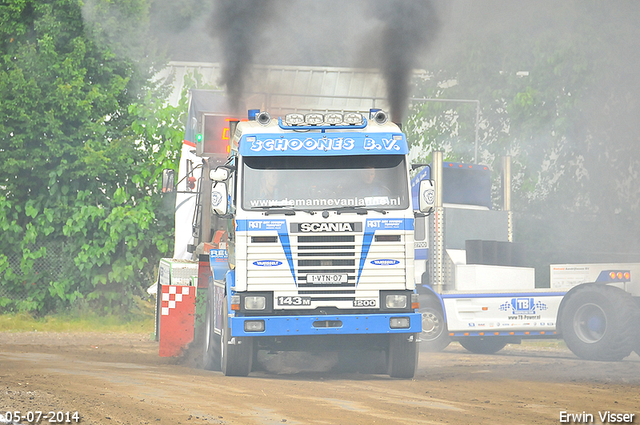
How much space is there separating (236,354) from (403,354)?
2011 millimetres

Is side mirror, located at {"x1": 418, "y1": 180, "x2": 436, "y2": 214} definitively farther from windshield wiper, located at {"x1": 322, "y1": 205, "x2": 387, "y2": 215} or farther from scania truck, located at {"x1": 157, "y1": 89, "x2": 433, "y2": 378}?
windshield wiper, located at {"x1": 322, "y1": 205, "x2": 387, "y2": 215}

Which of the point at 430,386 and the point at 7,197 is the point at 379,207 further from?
the point at 7,197

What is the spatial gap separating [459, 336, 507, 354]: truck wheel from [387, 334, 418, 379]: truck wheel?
240 inches

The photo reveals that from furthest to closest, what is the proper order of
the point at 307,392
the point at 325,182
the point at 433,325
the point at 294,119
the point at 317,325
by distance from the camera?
the point at 433,325 → the point at 294,119 → the point at 325,182 → the point at 317,325 → the point at 307,392

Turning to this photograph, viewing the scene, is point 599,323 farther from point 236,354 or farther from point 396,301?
point 236,354

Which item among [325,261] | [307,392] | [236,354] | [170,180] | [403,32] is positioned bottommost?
[307,392]

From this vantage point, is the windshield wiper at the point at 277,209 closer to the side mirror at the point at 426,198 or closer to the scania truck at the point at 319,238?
the scania truck at the point at 319,238

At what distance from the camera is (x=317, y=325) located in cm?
1026

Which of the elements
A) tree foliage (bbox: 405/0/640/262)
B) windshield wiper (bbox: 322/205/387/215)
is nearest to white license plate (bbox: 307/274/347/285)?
windshield wiper (bbox: 322/205/387/215)

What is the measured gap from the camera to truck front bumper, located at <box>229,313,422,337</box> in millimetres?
10211

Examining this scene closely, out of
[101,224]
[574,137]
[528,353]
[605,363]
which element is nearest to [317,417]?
[605,363]

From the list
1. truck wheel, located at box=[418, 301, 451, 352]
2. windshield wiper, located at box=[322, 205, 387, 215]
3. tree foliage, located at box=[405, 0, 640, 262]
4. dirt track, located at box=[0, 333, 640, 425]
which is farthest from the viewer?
tree foliage, located at box=[405, 0, 640, 262]

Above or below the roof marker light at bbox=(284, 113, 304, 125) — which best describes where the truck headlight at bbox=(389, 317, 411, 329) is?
below

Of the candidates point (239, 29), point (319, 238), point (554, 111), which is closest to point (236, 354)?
point (319, 238)
